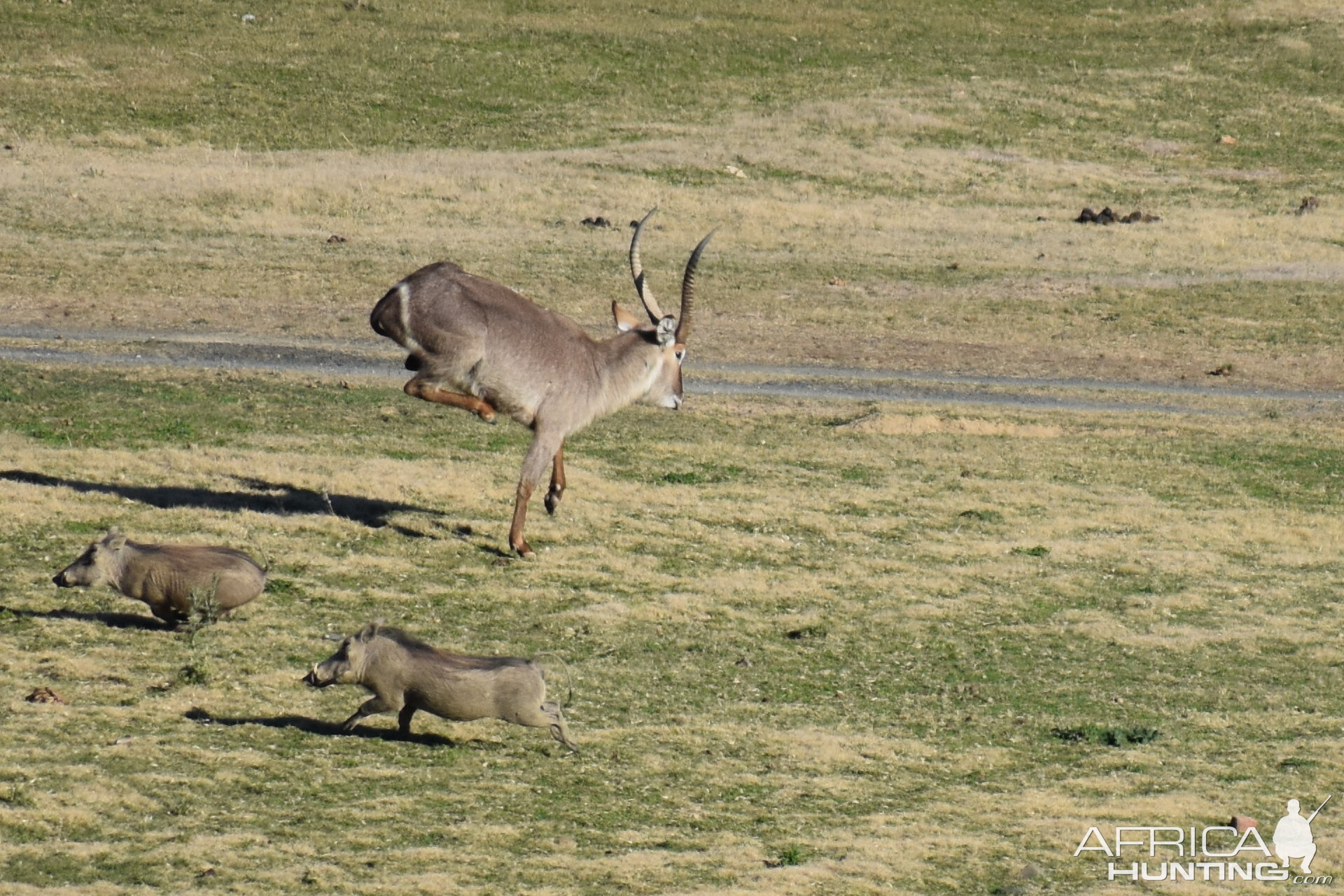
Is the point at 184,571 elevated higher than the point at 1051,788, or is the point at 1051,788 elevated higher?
the point at 184,571

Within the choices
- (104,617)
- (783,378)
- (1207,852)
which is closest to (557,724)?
(104,617)

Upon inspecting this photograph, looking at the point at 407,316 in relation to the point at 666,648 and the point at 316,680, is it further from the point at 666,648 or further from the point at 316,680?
the point at 316,680

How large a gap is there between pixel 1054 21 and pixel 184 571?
6032cm

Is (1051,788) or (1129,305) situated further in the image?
(1129,305)

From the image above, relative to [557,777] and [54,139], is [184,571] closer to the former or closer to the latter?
[557,777]

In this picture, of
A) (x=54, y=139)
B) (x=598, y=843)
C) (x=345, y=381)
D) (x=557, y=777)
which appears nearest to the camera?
(x=598, y=843)

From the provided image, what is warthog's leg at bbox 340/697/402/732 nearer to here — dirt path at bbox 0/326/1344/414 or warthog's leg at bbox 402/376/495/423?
warthog's leg at bbox 402/376/495/423

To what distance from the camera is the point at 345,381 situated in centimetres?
2562

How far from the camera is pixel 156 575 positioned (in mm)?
12688

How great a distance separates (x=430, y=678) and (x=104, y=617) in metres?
3.63

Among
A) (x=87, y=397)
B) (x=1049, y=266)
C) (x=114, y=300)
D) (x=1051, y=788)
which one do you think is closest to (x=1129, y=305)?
(x=1049, y=266)

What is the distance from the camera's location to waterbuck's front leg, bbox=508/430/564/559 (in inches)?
657

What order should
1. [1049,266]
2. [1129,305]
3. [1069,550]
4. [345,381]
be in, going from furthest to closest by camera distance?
[1049,266] → [1129,305] → [345,381] → [1069,550]

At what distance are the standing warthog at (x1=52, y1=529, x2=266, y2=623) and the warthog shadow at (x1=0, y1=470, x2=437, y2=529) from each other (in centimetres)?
401
